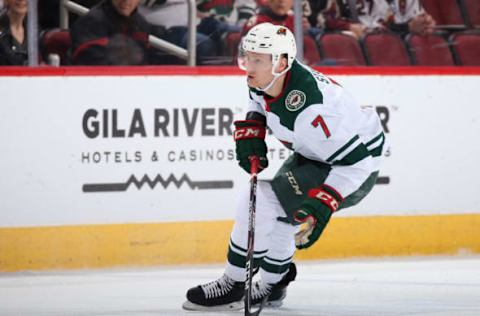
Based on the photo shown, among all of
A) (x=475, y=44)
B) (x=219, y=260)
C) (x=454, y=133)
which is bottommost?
(x=219, y=260)

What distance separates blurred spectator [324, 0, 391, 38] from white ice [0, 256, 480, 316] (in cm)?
123

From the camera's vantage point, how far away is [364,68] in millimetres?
6062

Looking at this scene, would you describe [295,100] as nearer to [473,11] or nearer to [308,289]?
[308,289]

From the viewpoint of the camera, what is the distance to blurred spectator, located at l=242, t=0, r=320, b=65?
584 centimetres

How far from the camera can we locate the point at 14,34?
547 centimetres

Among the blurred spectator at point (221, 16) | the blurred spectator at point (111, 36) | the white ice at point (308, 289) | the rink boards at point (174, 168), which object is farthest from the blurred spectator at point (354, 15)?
the white ice at point (308, 289)

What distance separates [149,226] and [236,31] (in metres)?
1.08

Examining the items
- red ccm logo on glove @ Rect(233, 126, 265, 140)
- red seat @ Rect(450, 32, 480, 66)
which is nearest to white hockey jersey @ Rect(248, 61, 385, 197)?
red ccm logo on glove @ Rect(233, 126, 265, 140)

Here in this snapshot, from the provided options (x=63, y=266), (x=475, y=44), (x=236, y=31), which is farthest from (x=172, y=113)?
(x=475, y=44)

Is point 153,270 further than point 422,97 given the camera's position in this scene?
No

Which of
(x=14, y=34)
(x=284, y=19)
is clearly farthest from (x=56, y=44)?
(x=284, y=19)

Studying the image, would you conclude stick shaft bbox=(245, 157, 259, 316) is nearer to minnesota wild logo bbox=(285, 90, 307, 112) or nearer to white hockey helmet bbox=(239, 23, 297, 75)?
minnesota wild logo bbox=(285, 90, 307, 112)

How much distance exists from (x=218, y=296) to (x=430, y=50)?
7.60ft

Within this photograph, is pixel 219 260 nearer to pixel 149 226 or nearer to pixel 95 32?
pixel 149 226
